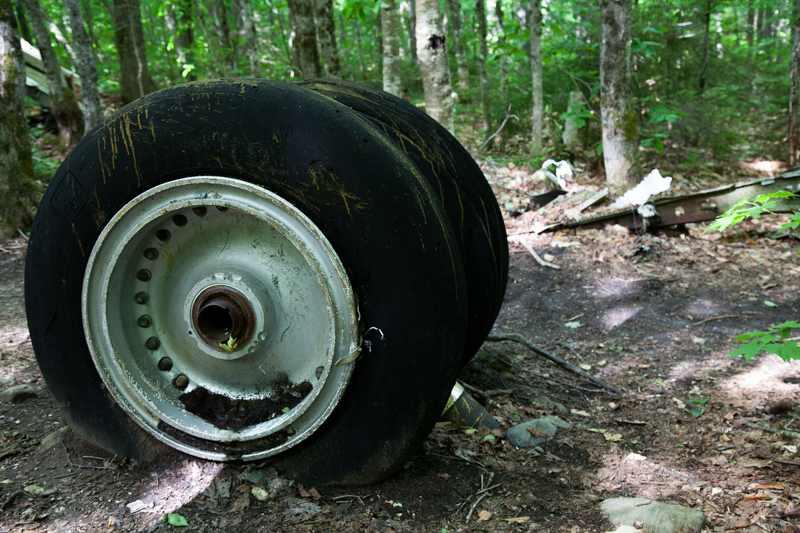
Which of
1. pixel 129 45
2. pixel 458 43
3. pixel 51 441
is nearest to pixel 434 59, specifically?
pixel 51 441

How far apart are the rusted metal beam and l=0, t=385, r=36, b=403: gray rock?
17.3 ft

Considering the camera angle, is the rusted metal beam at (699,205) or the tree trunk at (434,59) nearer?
the rusted metal beam at (699,205)

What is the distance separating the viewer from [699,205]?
20.3 feet

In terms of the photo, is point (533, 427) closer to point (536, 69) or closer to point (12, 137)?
point (12, 137)

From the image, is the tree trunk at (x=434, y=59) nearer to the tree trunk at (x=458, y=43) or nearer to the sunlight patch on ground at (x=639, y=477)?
the sunlight patch on ground at (x=639, y=477)

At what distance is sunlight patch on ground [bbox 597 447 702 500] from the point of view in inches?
81.4

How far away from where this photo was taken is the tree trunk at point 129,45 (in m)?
10.8

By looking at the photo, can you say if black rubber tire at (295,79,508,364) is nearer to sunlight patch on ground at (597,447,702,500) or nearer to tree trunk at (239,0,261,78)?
sunlight patch on ground at (597,447,702,500)

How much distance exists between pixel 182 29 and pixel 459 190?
12976mm

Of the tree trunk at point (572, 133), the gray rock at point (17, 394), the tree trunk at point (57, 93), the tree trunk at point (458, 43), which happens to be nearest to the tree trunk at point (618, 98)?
the tree trunk at point (572, 133)

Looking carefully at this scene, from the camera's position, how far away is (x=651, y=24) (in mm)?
9789

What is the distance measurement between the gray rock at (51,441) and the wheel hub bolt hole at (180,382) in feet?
1.80

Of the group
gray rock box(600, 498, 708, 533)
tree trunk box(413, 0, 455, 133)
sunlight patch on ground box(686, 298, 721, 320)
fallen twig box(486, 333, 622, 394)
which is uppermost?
tree trunk box(413, 0, 455, 133)

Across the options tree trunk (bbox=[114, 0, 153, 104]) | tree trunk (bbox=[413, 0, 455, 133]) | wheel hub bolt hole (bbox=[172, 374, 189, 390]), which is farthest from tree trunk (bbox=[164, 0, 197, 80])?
wheel hub bolt hole (bbox=[172, 374, 189, 390])
